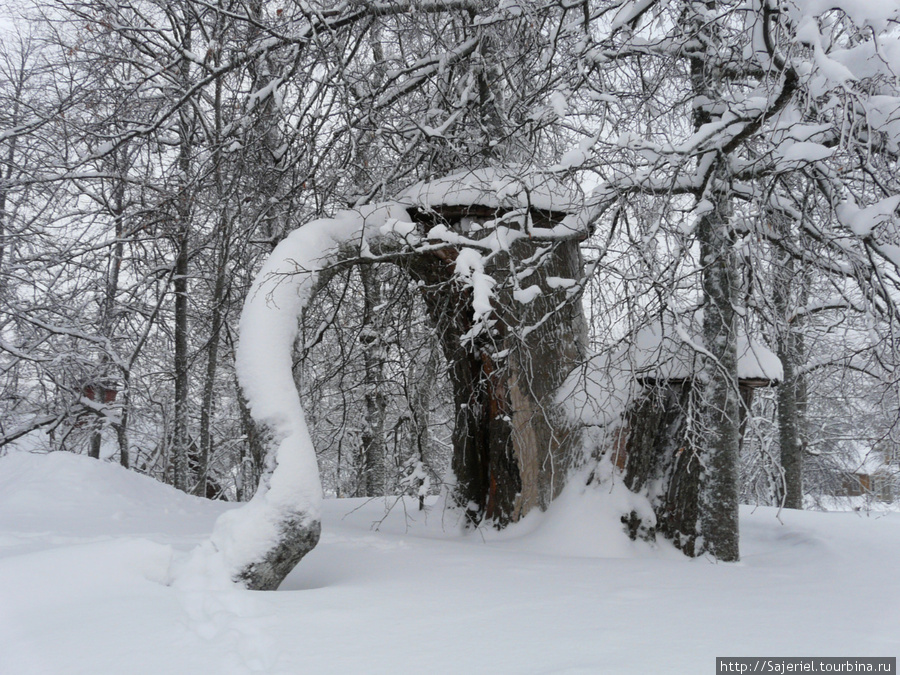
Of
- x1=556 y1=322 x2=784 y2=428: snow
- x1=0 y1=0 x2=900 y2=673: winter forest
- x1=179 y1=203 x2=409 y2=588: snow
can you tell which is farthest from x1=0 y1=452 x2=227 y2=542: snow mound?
x1=556 y1=322 x2=784 y2=428: snow

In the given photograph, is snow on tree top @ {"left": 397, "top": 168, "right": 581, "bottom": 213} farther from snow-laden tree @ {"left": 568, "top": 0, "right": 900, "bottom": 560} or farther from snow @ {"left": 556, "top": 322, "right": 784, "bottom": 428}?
snow @ {"left": 556, "top": 322, "right": 784, "bottom": 428}

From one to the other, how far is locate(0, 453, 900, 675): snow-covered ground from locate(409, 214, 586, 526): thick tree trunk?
1.78 ft

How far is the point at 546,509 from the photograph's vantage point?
15.0 ft

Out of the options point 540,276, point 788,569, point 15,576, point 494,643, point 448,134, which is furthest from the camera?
point 448,134

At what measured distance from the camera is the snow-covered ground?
201 cm

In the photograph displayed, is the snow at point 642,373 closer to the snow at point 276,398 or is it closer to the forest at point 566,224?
the forest at point 566,224

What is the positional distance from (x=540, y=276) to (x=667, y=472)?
4.95 ft

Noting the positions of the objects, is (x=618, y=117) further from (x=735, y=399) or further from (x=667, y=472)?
(x=667, y=472)

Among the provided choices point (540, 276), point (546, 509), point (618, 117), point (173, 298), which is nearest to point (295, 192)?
point (540, 276)

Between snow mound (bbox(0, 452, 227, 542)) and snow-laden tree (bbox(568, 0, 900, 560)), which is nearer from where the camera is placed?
snow-laden tree (bbox(568, 0, 900, 560))

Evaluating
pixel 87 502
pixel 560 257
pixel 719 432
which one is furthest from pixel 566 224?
pixel 87 502

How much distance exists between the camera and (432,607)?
2574 mm

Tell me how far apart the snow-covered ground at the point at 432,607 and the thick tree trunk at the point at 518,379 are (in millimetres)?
544

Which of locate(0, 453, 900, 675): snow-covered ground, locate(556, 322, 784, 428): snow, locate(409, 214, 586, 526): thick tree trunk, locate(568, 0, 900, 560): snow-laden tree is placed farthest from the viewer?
locate(409, 214, 586, 526): thick tree trunk
